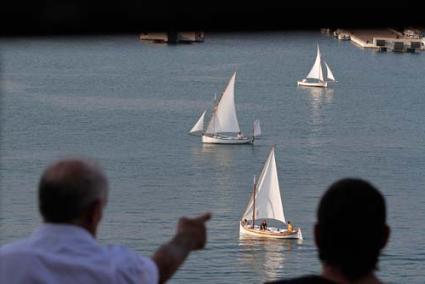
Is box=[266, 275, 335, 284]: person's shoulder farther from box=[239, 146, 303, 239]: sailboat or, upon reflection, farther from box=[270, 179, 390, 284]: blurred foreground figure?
box=[239, 146, 303, 239]: sailboat

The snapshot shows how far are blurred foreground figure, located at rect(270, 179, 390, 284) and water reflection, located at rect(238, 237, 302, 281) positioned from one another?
15418mm

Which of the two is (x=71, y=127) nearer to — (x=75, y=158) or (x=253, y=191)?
(x=253, y=191)

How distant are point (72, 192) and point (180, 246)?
0.45ft

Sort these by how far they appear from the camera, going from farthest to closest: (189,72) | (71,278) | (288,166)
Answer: (189,72), (288,166), (71,278)

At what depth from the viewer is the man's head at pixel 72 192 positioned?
45.8 inches

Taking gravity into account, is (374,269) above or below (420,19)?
below

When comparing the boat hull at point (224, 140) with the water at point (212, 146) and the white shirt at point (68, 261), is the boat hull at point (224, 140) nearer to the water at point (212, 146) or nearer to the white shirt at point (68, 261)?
the water at point (212, 146)

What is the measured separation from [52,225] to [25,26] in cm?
23

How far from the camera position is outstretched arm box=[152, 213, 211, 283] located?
4.05 feet

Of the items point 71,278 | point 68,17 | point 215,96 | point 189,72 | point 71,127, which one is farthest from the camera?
point 189,72

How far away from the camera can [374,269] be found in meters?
1.20

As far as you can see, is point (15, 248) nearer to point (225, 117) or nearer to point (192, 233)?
point (192, 233)

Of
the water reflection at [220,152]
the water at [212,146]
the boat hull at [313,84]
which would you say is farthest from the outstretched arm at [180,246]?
the boat hull at [313,84]

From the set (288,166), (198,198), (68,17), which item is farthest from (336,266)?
(288,166)
